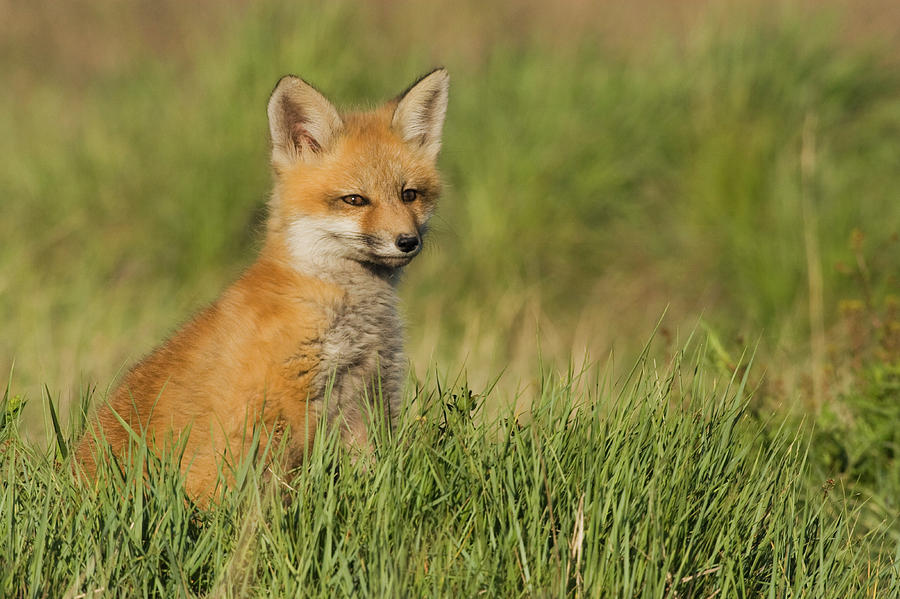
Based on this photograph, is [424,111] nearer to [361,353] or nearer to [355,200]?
[355,200]

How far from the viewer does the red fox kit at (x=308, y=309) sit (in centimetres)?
372

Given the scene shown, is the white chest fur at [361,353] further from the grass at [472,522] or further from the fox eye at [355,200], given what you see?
the grass at [472,522]

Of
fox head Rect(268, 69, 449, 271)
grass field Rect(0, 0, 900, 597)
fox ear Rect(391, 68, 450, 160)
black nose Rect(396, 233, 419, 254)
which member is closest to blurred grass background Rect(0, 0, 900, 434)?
grass field Rect(0, 0, 900, 597)

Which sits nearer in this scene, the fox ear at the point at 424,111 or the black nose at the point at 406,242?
the black nose at the point at 406,242

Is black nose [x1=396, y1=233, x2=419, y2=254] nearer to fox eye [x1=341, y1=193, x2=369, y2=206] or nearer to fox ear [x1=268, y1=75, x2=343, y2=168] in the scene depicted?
fox eye [x1=341, y1=193, x2=369, y2=206]

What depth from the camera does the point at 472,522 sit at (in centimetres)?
312

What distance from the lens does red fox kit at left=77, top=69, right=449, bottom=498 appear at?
3723mm

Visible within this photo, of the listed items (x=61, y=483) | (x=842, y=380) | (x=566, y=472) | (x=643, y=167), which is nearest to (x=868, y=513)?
(x=842, y=380)

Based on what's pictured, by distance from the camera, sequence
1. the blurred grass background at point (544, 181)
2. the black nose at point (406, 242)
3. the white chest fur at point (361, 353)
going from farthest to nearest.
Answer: the blurred grass background at point (544, 181) → the black nose at point (406, 242) → the white chest fur at point (361, 353)

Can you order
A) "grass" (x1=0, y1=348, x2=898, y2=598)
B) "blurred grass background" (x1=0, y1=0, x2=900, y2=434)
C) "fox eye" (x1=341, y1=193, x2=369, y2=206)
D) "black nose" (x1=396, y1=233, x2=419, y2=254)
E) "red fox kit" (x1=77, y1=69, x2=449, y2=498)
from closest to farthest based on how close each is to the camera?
"grass" (x1=0, y1=348, x2=898, y2=598), "red fox kit" (x1=77, y1=69, x2=449, y2=498), "black nose" (x1=396, y1=233, x2=419, y2=254), "fox eye" (x1=341, y1=193, x2=369, y2=206), "blurred grass background" (x1=0, y1=0, x2=900, y2=434)

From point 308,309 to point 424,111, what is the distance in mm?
1334

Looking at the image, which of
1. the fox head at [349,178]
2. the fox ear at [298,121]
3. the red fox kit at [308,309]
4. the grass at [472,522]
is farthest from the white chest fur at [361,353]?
the fox ear at [298,121]

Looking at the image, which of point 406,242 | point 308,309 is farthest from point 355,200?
point 308,309

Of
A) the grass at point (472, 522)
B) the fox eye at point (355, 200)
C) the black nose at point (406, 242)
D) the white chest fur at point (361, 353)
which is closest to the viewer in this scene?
the grass at point (472, 522)
